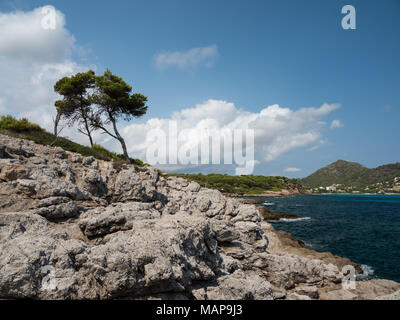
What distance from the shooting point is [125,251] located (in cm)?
534

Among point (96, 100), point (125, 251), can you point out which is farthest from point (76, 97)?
point (125, 251)

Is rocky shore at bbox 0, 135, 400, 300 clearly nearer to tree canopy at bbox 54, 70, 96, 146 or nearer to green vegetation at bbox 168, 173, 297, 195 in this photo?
tree canopy at bbox 54, 70, 96, 146

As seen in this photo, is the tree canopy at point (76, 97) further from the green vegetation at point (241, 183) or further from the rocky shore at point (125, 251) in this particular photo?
the green vegetation at point (241, 183)

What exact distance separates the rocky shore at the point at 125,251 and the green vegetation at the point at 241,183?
106163 millimetres

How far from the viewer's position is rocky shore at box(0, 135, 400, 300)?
15.6 ft

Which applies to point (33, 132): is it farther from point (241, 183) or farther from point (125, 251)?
point (241, 183)

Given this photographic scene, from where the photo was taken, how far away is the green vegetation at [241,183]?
124 m

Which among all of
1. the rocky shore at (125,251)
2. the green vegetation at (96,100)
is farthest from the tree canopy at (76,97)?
the rocky shore at (125,251)

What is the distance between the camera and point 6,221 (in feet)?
Result: 21.8

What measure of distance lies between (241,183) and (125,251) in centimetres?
13476

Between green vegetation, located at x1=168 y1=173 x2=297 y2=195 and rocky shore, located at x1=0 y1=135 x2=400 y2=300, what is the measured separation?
106m

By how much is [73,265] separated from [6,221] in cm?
320
